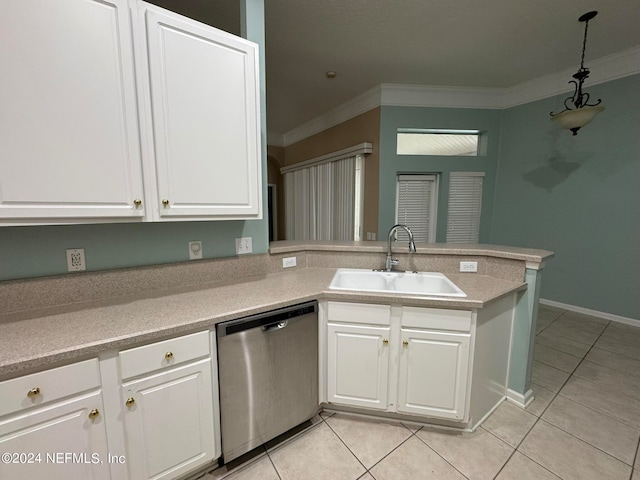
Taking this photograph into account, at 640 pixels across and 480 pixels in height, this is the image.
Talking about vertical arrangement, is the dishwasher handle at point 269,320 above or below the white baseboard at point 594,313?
above

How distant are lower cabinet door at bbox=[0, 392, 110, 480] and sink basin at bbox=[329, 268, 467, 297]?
134 centimetres

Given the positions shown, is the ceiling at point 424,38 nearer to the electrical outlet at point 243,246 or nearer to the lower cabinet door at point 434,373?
the electrical outlet at point 243,246

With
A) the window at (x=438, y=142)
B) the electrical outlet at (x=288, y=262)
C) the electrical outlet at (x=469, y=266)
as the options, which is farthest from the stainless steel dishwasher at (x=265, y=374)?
the window at (x=438, y=142)

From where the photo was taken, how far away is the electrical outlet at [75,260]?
135 centimetres

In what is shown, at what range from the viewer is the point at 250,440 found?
1.41 m

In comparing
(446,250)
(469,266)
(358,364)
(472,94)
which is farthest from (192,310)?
(472,94)

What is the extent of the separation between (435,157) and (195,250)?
3307 mm

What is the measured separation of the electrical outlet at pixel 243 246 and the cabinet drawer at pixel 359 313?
72 centimetres

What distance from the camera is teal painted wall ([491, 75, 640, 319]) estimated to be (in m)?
2.92

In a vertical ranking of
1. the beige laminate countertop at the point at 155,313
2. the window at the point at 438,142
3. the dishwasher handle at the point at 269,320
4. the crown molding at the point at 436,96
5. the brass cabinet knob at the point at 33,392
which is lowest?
the brass cabinet knob at the point at 33,392

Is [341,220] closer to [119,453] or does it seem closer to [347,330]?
[347,330]

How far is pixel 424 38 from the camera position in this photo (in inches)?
100.0

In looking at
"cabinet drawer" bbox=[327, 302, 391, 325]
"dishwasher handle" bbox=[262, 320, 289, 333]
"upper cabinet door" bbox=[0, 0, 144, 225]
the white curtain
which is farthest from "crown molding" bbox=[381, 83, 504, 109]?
"dishwasher handle" bbox=[262, 320, 289, 333]

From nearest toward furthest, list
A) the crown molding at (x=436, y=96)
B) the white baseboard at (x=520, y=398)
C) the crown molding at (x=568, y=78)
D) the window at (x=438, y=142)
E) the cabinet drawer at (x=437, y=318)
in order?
→ the cabinet drawer at (x=437, y=318) → the white baseboard at (x=520, y=398) → the crown molding at (x=568, y=78) → the crown molding at (x=436, y=96) → the window at (x=438, y=142)
